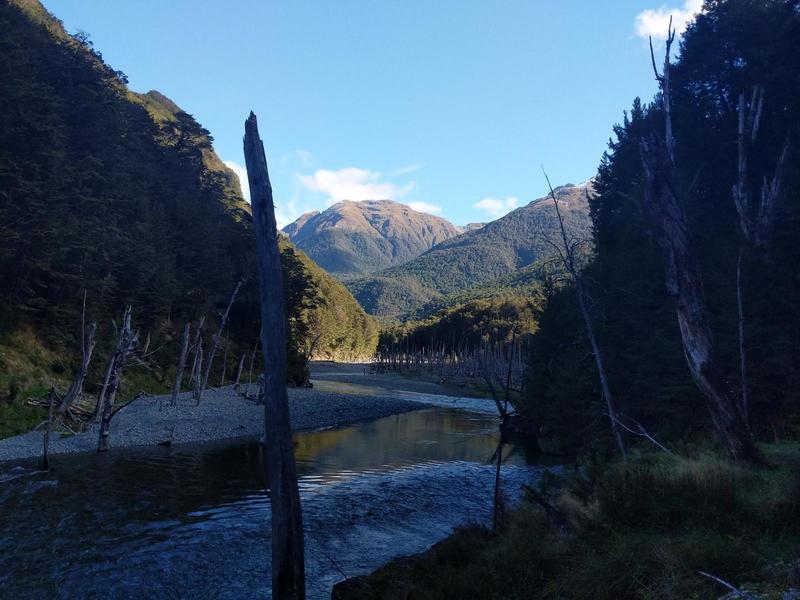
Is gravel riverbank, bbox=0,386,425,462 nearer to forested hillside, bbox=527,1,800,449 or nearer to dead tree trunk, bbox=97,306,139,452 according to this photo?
dead tree trunk, bbox=97,306,139,452

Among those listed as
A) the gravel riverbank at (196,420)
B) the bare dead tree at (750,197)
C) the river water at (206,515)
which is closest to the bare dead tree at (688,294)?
the river water at (206,515)

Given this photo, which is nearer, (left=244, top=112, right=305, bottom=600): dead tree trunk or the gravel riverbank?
(left=244, top=112, right=305, bottom=600): dead tree trunk

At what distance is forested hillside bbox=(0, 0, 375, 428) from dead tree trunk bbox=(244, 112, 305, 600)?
21089 millimetres

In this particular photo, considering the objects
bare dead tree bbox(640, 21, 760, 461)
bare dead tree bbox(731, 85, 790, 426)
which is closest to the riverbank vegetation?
bare dead tree bbox(640, 21, 760, 461)

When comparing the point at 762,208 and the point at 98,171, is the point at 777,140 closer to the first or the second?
the point at 762,208

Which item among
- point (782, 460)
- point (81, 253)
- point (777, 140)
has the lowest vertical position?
point (782, 460)

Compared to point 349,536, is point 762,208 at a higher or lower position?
higher

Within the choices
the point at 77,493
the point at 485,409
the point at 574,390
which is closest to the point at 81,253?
the point at 77,493

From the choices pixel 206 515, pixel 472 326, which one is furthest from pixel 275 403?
pixel 472 326

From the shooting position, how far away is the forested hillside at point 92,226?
1170 inches

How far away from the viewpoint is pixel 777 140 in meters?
30.0

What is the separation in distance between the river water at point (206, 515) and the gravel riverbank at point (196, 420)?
1772 mm

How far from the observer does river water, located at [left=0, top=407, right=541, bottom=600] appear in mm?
10781

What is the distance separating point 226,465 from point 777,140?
33.4 m
